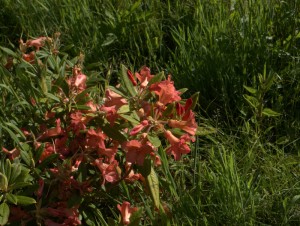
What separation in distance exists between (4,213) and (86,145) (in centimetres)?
37

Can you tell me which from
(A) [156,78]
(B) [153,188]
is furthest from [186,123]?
(B) [153,188]

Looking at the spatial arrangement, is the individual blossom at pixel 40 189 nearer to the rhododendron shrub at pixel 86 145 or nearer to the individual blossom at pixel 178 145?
the rhododendron shrub at pixel 86 145

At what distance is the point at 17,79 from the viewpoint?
2.35 m

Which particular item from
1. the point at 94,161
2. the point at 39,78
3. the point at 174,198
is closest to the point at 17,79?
the point at 39,78

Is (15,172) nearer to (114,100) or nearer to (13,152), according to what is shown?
(13,152)

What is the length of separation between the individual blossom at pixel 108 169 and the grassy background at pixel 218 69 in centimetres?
22

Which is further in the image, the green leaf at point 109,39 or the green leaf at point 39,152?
the green leaf at point 109,39

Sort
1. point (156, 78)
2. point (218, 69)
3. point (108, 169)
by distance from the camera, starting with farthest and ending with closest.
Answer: point (218, 69), point (108, 169), point (156, 78)

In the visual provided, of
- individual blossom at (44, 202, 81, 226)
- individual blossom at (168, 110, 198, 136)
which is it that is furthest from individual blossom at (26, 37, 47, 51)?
individual blossom at (168, 110, 198, 136)

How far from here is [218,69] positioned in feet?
9.53

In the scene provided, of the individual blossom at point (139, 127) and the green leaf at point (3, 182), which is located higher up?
the individual blossom at point (139, 127)

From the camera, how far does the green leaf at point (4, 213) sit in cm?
188

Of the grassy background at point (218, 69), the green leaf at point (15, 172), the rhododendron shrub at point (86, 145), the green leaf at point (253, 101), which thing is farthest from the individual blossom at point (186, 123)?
the green leaf at point (253, 101)

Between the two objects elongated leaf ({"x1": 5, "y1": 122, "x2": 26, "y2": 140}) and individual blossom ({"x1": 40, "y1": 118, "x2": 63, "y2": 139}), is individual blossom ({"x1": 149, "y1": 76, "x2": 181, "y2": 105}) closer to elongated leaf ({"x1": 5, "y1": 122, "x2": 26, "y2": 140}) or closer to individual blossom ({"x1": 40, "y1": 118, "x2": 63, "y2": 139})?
individual blossom ({"x1": 40, "y1": 118, "x2": 63, "y2": 139})
